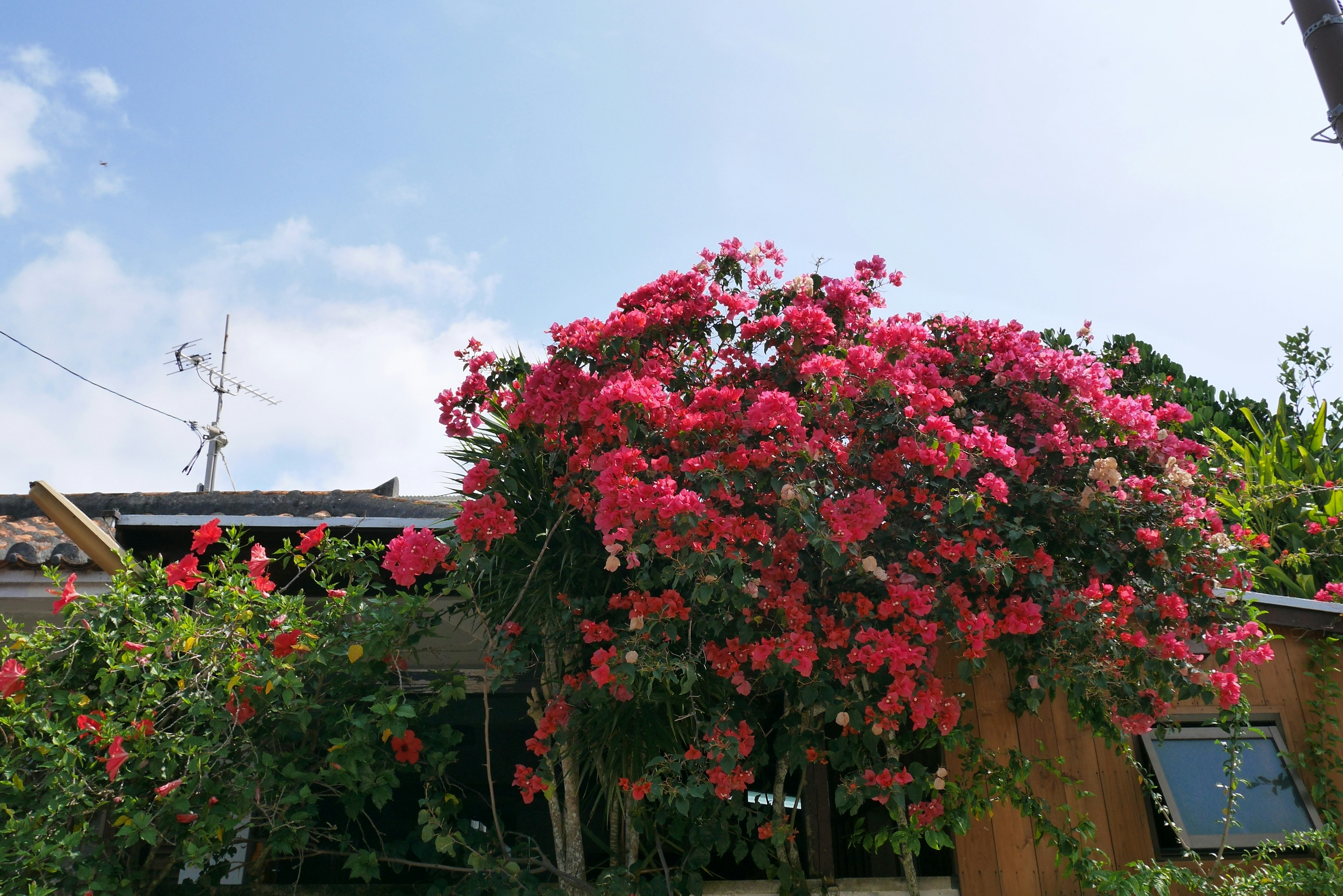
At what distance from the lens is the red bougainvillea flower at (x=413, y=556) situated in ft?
11.6

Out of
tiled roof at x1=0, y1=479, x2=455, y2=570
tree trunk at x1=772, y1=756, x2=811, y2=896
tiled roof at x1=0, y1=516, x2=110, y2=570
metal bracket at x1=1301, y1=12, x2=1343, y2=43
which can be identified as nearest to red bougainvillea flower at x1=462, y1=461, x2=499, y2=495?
tiled roof at x1=0, y1=479, x2=455, y2=570

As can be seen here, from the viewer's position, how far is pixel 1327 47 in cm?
392

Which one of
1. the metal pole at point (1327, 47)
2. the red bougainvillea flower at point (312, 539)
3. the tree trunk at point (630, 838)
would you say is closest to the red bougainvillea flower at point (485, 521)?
the red bougainvillea flower at point (312, 539)

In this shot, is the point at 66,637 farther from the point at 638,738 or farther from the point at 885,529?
the point at 885,529

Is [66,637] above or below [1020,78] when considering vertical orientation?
below

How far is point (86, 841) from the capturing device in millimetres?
3275

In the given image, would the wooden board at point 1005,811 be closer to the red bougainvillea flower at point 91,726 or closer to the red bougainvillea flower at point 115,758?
the red bougainvillea flower at point 115,758

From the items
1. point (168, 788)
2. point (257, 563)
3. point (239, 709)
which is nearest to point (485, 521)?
point (257, 563)

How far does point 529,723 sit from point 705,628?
178 cm

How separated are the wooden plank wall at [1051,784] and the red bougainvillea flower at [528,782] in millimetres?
1981

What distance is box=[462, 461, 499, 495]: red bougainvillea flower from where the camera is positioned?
360cm

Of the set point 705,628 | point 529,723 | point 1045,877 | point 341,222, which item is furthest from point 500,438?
point 1045,877

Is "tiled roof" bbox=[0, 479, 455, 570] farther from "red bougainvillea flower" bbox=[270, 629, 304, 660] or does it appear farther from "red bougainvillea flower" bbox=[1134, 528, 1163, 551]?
"red bougainvillea flower" bbox=[1134, 528, 1163, 551]

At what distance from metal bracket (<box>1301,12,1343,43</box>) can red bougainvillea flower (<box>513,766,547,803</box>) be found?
5048mm
